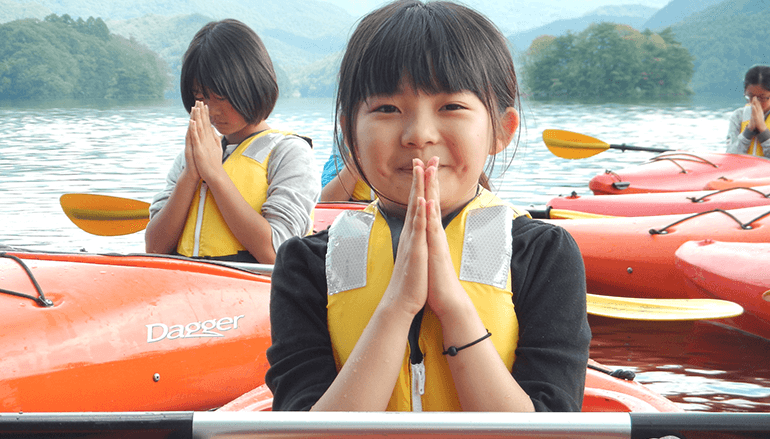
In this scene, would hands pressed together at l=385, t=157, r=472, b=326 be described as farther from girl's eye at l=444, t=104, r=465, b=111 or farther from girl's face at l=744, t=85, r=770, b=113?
girl's face at l=744, t=85, r=770, b=113

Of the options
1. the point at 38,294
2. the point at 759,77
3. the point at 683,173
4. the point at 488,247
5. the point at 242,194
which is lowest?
the point at 683,173

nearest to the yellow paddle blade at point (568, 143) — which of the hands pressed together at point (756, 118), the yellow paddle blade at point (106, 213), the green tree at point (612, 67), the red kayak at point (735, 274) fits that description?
the hands pressed together at point (756, 118)

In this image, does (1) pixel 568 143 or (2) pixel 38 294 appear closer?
(2) pixel 38 294

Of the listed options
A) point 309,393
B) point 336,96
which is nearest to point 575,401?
point 309,393

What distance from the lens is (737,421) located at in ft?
3.00

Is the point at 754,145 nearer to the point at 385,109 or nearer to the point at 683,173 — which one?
the point at 683,173

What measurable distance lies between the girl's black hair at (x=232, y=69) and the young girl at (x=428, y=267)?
1.35 m

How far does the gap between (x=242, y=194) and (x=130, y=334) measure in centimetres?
62

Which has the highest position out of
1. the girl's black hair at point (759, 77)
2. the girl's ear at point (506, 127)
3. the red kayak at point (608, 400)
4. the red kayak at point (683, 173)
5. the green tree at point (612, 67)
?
the girl's ear at point (506, 127)

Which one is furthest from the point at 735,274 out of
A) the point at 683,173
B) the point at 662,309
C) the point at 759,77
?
the point at 759,77

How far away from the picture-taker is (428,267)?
997mm

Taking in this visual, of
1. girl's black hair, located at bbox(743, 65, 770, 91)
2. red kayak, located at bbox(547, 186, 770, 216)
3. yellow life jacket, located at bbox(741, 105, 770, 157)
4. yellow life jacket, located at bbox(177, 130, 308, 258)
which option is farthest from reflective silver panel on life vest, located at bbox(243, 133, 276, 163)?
yellow life jacket, located at bbox(741, 105, 770, 157)

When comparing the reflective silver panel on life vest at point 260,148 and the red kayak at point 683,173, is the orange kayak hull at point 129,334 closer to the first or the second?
the reflective silver panel on life vest at point 260,148

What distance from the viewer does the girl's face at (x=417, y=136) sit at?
1.03 metres
